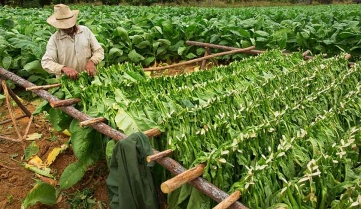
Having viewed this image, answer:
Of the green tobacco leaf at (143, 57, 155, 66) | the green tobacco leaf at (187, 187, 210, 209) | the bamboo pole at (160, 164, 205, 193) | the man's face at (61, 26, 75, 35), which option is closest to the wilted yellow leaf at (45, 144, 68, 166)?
the man's face at (61, 26, 75, 35)

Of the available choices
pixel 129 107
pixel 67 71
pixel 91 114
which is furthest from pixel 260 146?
pixel 67 71

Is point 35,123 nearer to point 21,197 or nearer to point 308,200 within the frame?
point 21,197

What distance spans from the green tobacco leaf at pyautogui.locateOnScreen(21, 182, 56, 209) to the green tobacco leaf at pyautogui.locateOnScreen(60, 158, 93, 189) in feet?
0.45

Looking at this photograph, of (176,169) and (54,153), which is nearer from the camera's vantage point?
(176,169)

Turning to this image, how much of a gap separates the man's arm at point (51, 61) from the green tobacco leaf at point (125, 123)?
65.3 inches

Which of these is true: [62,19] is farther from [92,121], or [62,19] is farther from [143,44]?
[143,44]

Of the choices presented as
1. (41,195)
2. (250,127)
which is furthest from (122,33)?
(250,127)

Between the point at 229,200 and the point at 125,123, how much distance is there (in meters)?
1.25

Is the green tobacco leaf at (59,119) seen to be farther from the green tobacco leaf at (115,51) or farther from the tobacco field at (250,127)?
the green tobacco leaf at (115,51)

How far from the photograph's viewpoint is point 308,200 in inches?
75.2

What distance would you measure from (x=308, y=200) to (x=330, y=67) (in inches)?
119

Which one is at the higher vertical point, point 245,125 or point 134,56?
point 245,125

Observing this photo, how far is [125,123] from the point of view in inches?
110

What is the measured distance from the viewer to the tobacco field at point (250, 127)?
2.05 metres
